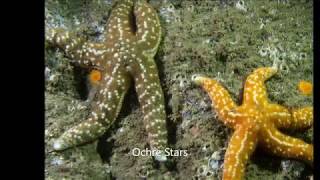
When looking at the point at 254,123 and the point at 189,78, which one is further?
the point at 189,78

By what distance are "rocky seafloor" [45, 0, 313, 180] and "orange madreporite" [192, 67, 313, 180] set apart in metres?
0.07

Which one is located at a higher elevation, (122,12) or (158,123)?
(122,12)

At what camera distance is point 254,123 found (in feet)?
8.57

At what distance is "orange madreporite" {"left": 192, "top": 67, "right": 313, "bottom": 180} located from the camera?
101 inches

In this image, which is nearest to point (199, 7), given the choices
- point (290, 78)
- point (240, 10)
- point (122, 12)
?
point (240, 10)

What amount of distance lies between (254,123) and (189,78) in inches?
17.2

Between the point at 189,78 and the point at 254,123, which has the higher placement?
the point at 189,78

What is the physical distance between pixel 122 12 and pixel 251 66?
0.78 metres

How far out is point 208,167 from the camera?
2.63m

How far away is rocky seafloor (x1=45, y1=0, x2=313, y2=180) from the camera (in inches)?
104

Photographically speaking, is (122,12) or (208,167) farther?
(122,12)

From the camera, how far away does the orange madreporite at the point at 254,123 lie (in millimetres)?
2559
